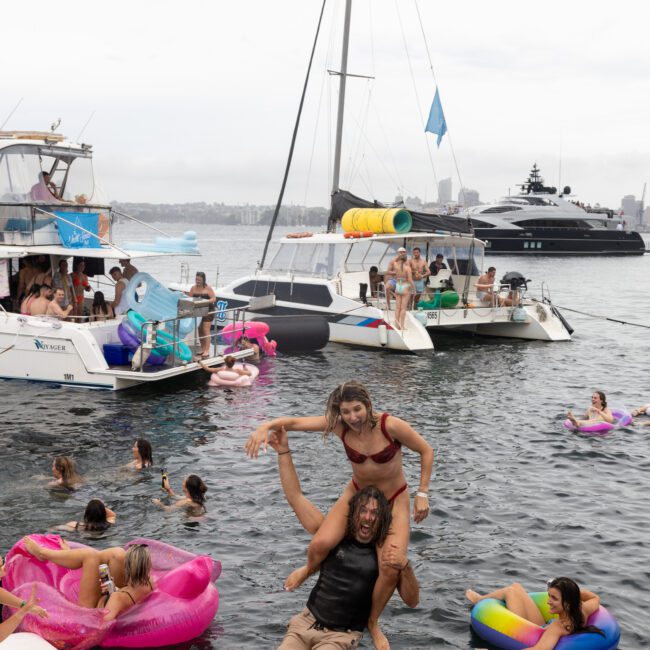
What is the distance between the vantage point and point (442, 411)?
18844 mm

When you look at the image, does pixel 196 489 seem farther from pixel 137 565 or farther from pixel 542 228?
pixel 542 228

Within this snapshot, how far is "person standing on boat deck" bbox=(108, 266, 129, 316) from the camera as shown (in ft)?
66.4

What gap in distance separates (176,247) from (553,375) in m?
10.3

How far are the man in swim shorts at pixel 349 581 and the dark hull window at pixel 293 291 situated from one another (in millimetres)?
19563

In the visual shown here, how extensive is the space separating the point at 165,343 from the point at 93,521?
8.36 m

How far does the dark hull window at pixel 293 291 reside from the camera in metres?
27.1

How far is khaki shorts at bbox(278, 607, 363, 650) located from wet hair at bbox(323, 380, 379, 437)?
1.68m

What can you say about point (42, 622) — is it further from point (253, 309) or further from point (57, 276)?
point (253, 309)

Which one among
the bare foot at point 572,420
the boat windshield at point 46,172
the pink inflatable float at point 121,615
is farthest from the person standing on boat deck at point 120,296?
the pink inflatable float at point 121,615

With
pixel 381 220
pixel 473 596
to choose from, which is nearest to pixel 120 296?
pixel 381 220

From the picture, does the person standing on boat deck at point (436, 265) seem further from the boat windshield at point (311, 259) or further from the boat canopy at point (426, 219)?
the boat windshield at point (311, 259)

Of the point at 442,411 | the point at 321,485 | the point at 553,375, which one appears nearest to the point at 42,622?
the point at 321,485

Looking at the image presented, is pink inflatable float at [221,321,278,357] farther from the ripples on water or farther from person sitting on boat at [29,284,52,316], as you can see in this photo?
person sitting on boat at [29,284,52,316]

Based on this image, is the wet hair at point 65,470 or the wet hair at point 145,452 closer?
the wet hair at point 65,470
